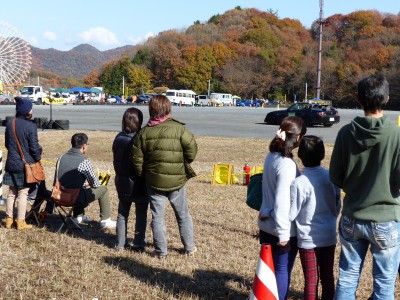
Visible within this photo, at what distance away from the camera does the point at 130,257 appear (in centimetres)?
533

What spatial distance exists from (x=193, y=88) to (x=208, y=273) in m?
91.9

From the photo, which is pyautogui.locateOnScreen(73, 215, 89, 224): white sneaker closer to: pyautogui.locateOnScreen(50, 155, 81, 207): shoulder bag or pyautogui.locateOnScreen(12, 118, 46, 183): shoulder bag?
pyautogui.locateOnScreen(50, 155, 81, 207): shoulder bag

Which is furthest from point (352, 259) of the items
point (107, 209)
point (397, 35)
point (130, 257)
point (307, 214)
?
point (397, 35)

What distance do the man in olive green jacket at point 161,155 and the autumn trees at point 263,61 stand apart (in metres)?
77.7

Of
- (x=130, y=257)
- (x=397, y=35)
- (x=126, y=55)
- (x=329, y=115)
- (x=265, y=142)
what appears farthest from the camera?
(x=126, y=55)

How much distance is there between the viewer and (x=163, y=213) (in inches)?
207

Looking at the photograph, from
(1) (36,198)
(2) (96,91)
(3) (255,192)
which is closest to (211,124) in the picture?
(1) (36,198)

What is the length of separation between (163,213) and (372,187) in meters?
2.51

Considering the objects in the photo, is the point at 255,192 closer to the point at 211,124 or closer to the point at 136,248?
the point at 136,248

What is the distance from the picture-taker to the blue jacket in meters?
6.10

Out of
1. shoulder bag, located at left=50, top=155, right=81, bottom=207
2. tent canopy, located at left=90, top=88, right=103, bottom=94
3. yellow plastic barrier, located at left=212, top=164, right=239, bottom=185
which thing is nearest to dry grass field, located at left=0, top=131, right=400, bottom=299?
shoulder bag, located at left=50, top=155, right=81, bottom=207

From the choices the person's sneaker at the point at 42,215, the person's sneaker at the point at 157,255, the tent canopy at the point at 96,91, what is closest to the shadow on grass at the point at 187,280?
the person's sneaker at the point at 157,255

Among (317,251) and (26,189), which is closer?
(317,251)

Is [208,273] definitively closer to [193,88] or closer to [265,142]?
[265,142]
